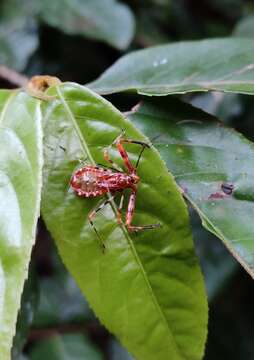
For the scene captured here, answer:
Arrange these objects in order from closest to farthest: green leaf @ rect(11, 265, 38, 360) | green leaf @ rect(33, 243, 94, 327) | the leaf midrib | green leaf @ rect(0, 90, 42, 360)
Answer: green leaf @ rect(0, 90, 42, 360), the leaf midrib, green leaf @ rect(11, 265, 38, 360), green leaf @ rect(33, 243, 94, 327)

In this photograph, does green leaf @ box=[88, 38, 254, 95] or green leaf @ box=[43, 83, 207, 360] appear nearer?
green leaf @ box=[43, 83, 207, 360]

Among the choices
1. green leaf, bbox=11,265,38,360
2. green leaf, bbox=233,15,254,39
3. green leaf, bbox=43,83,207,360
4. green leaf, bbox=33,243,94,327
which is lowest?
green leaf, bbox=33,243,94,327

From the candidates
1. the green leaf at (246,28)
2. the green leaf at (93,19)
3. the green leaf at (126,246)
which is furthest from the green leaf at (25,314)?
the green leaf at (246,28)

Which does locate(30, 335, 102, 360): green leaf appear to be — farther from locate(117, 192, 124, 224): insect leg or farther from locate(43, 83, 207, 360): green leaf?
locate(117, 192, 124, 224): insect leg

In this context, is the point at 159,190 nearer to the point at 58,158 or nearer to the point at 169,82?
the point at 58,158

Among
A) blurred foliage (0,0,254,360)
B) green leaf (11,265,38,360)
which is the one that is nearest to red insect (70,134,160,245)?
green leaf (11,265,38,360)

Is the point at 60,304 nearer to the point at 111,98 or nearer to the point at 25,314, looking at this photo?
the point at 25,314

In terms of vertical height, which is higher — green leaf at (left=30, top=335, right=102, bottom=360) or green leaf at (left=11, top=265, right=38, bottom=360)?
green leaf at (left=11, top=265, right=38, bottom=360)
